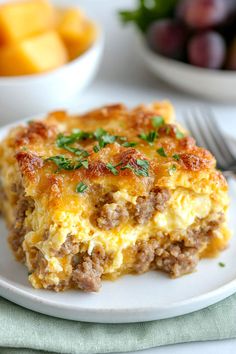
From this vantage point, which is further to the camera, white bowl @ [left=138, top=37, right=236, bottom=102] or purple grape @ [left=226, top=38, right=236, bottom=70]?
purple grape @ [left=226, top=38, right=236, bottom=70]

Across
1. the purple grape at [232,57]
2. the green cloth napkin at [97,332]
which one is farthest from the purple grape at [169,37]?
the green cloth napkin at [97,332]

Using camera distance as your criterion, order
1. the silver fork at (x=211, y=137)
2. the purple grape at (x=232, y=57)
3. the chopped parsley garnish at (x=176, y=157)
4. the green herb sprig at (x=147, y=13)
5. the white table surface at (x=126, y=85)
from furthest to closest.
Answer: the green herb sprig at (x=147, y=13), the white table surface at (x=126, y=85), the purple grape at (x=232, y=57), the silver fork at (x=211, y=137), the chopped parsley garnish at (x=176, y=157)

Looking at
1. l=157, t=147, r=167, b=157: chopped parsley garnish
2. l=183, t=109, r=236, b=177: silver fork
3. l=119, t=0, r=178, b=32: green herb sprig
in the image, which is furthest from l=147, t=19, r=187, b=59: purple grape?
l=157, t=147, r=167, b=157: chopped parsley garnish

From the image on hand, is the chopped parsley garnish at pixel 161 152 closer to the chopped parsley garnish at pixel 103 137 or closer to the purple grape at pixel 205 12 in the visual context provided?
the chopped parsley garnish at pixel 103 137

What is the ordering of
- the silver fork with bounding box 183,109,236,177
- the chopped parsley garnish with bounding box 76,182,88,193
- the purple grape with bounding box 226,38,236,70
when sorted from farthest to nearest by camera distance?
the purple grape with bounding box 226,38,236,70
the silver fork with bounding box 183,109,236,177
the chopped parsley garnish with bounding box 76,182,88,193

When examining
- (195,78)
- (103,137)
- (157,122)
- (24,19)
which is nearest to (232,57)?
(195,78)

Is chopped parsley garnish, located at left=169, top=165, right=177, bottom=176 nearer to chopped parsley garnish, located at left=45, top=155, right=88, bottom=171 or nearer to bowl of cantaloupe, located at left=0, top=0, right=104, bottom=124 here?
chopped parsley garnish, located at left=45, top=155, right=88, bottom=171

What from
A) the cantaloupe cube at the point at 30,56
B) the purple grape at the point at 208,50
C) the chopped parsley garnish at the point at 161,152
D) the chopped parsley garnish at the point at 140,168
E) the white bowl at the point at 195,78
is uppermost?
the chopped parsley garnish at the point at 140,168
